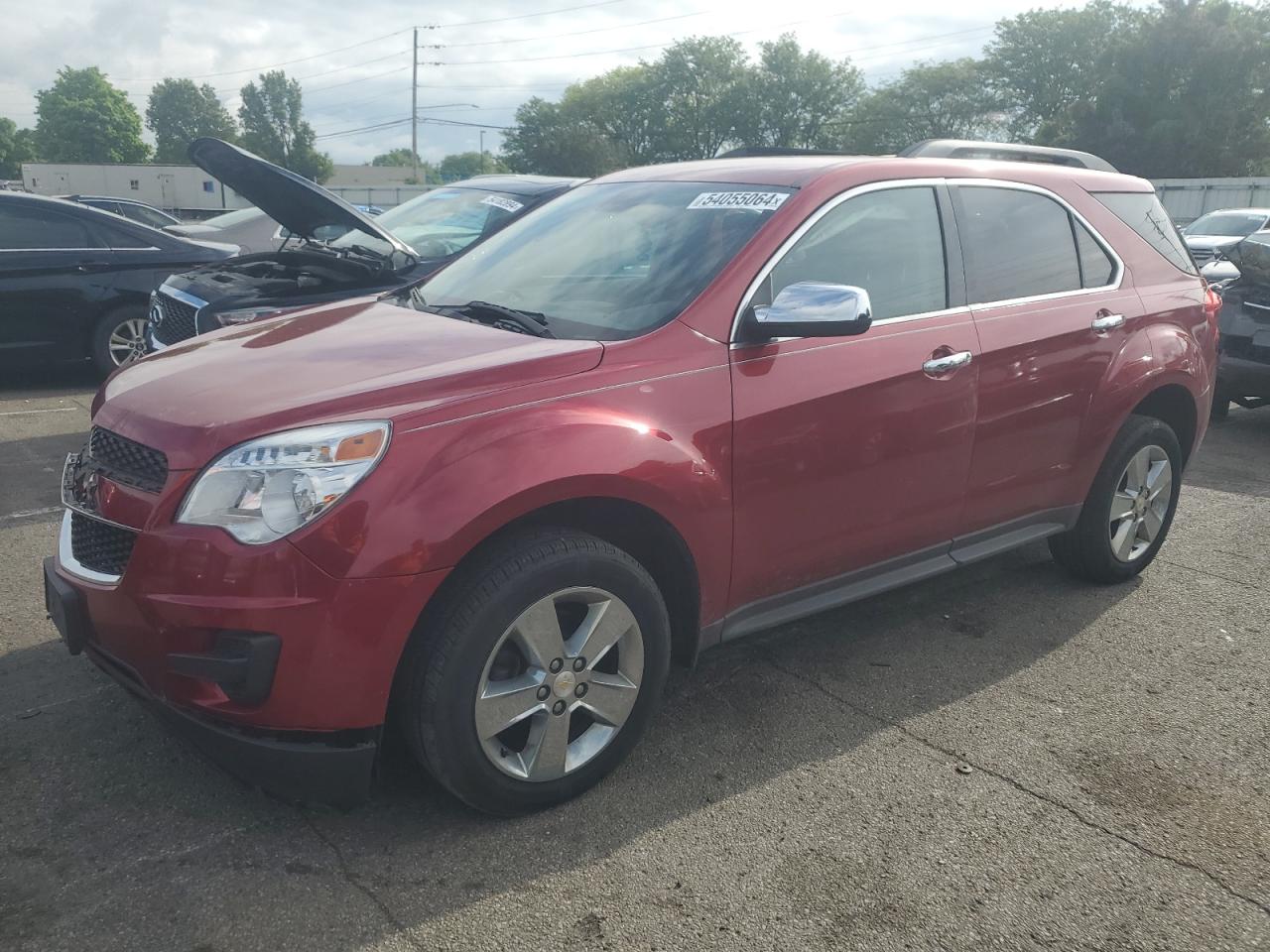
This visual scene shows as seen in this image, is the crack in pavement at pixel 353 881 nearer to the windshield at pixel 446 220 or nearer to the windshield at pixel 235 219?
the windshield at pixel 446 220

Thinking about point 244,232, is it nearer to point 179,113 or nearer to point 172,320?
point 172,320

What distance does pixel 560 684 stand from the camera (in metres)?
2.73

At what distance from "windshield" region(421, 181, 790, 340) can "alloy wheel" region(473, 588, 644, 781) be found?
2.63 feet

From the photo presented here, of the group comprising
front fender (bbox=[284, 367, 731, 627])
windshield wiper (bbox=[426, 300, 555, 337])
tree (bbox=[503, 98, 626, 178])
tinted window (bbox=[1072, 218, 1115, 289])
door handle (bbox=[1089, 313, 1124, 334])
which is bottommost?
front fender (bbox=[284, 367, 731, 627])

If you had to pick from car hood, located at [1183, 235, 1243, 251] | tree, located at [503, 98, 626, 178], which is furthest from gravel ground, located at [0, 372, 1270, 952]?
tree, located at [503, 98, 626, 178]

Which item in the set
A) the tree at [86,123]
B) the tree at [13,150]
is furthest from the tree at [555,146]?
the tree at [13,150]

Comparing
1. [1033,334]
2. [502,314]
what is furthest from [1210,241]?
[502,314]

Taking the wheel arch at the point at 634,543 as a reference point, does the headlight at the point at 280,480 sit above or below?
above

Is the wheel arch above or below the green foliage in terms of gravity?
below

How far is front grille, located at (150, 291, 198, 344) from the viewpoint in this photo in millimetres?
5855

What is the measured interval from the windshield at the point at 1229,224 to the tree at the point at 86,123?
102667 millimetres

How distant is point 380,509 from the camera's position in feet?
7.84

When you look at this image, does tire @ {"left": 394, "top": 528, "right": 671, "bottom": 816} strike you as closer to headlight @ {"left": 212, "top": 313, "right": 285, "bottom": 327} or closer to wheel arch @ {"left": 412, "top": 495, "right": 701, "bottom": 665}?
wheel arch @ {"left": 412, "top": 495, "right": 701, "bottom": 665}

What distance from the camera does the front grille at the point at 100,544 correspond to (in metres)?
2.57
